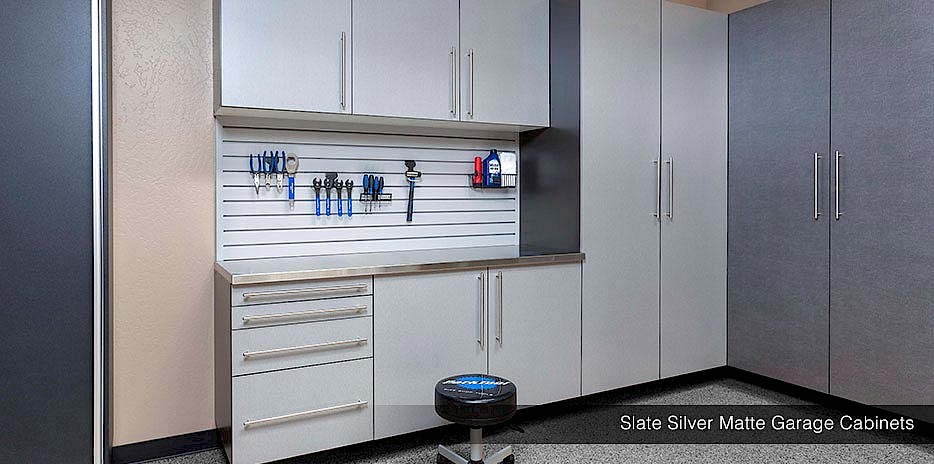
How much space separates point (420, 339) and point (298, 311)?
1.72 ft

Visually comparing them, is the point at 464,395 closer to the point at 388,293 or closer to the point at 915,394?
the point at 388,293

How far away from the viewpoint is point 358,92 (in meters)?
2.64

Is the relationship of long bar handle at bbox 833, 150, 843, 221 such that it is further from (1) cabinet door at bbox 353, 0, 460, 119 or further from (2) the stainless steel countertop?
(1) cabinet door at bbox 353, 0, 460, 119

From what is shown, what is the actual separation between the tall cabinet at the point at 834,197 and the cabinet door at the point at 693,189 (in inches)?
3.3

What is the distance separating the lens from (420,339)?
2594 mm

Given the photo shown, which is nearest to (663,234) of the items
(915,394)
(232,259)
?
(915,394)

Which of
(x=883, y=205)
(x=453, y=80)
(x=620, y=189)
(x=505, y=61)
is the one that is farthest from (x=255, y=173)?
(x=883, y=205)

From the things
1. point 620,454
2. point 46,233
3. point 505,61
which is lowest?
point 620,454

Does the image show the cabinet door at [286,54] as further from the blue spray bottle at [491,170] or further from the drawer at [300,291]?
the blue spray bottle at [491,170]

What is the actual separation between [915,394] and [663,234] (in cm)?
128

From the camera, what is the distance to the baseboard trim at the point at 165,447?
252 cm

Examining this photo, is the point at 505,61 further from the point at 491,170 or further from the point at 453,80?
the point at 491,170

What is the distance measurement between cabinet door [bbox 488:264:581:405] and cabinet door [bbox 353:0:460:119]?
83cm

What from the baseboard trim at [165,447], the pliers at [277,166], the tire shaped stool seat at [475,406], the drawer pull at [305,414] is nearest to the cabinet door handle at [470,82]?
the pliers at [277,166]
